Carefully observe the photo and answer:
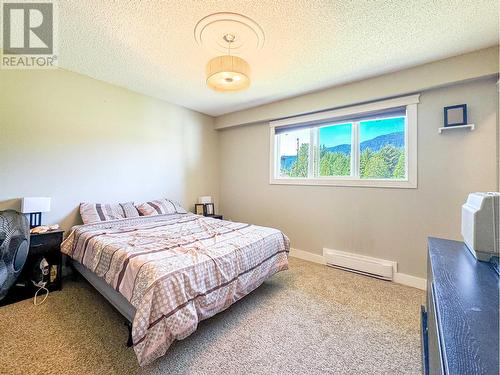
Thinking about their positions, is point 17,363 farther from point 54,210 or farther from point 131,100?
point 131,100

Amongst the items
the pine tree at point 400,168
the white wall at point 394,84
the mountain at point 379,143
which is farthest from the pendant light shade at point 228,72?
the pine tree at point 400,168

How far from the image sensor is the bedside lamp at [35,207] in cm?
221

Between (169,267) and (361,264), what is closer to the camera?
(169,267)

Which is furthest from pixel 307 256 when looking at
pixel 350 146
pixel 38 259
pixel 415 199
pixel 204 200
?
pixel 38 259

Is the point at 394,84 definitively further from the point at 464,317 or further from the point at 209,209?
the point at 209,209

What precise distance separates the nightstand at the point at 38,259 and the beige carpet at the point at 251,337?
0.13 m

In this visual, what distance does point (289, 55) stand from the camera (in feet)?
7.36

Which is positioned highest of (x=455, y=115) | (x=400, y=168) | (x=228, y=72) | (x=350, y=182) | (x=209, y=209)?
(x=228, y=72)

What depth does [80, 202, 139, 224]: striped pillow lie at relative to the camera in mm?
2635

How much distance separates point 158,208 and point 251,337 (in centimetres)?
224

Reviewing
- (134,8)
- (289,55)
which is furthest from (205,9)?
(289,55)

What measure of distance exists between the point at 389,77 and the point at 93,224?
3.84m

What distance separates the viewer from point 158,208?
3.24m

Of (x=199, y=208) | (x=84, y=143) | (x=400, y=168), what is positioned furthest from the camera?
(x=199, y=208)
